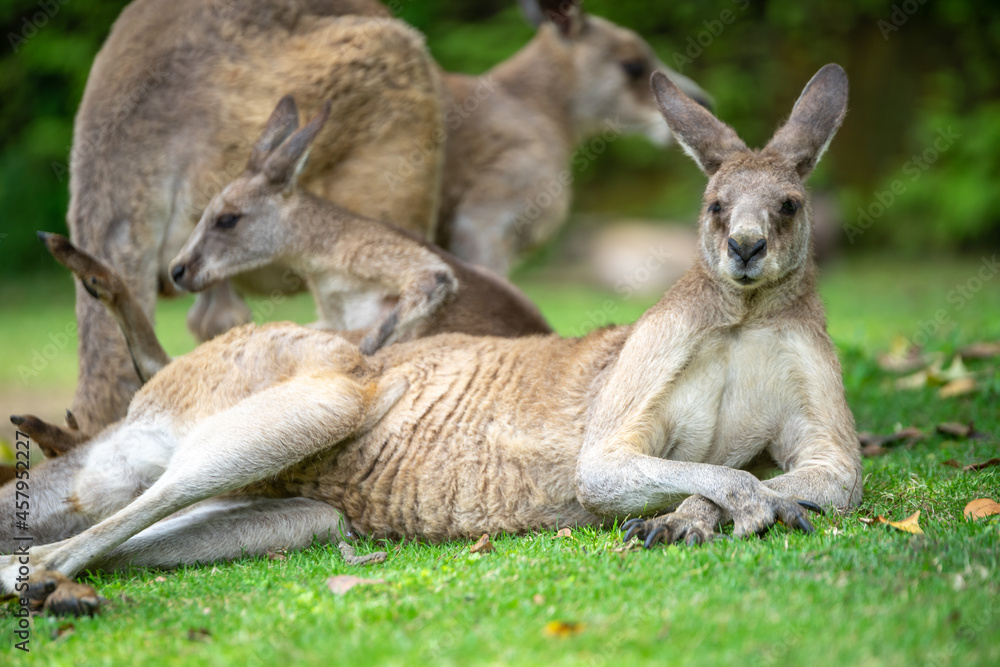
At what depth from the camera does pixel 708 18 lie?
15086mm

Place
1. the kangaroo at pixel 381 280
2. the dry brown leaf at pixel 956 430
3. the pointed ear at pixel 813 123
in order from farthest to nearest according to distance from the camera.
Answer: the dry brown leaf at pixel 956 430 < the kangaroo at pixel 381 280 < the pointed ear at pixel 813 123

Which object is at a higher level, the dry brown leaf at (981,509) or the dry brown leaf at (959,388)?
the dry brown leaf at (981,509)

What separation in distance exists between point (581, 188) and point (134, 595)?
47.5 feet

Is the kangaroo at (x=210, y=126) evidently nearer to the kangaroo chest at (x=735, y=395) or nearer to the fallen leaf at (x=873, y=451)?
the kangaroo chest at (x=735, y=395)

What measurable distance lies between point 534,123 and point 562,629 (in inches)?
207

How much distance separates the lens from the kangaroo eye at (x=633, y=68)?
7.57 m

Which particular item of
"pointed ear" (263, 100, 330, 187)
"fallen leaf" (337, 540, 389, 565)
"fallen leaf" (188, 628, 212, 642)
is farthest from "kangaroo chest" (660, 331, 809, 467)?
"pointed ear" (263, 100, 330, 187)

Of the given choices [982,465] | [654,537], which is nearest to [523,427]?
[654,537]

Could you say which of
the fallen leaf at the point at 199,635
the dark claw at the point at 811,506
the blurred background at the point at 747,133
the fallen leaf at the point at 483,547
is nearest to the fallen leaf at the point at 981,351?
the dark claw at the point at 811,506

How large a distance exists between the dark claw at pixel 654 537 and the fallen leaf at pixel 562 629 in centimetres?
73

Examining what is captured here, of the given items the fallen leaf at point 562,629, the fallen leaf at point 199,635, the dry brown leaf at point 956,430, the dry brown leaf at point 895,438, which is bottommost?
the dry brown leaf at point 895,438

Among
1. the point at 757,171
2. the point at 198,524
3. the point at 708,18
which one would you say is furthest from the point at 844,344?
the point at 708,18

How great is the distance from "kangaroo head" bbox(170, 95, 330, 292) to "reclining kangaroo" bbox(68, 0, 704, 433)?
15 cm

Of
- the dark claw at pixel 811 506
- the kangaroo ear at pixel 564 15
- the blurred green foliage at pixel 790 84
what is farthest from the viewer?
the blurred green foliage at pixel 790 84
